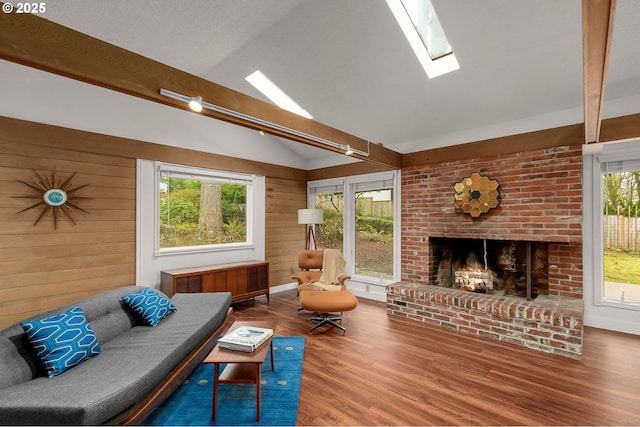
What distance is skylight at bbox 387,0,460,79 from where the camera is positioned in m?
2.80

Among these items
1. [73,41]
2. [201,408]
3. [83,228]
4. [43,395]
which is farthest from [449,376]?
[83,228]

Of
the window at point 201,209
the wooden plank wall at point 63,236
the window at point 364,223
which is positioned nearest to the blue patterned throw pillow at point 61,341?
the wooden plank wall at point 63,236

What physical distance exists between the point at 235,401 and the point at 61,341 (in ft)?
4.13

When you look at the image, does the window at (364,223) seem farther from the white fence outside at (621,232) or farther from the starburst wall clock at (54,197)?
the starburst wall clock at (54,197)

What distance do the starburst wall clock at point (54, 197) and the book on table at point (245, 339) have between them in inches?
101

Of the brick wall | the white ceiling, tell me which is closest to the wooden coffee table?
the brick wall

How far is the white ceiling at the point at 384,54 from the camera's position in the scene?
2441 mm

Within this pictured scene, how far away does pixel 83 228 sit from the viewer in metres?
3.48

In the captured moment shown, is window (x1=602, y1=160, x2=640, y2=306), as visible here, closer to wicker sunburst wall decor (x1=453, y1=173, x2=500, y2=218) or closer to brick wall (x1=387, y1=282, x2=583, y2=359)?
brick wall (x1=387, y1=282, x2=583, y2=359)

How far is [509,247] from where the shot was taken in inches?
160

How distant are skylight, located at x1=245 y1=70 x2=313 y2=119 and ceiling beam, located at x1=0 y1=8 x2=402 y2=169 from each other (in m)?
1.67

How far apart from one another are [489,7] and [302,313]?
4.05m

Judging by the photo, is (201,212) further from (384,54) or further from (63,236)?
(384,54)

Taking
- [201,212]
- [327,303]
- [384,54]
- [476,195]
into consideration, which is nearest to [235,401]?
[327,303]
